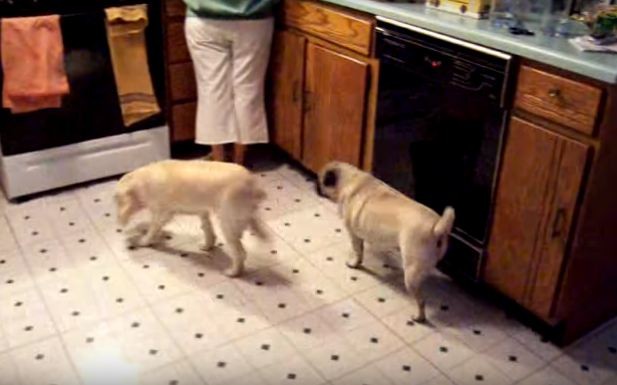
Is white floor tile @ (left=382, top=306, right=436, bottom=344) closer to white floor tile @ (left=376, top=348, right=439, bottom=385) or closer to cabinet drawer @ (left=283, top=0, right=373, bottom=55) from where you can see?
white floor tile @ (left=376, top=348, right=439, bottom=385)

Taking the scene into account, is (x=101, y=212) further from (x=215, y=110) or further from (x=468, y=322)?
(x=468, y=322)

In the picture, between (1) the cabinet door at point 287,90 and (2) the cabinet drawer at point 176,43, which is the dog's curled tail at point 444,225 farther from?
(2) the cabinet drawer at point 176,43

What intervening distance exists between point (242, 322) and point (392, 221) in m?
0.55

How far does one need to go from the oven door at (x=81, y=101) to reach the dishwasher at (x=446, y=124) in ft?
3.42

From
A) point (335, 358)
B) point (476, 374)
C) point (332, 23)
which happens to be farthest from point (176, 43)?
point (476, 374)

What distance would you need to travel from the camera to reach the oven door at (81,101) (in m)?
2.46

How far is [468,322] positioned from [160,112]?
60.4 inches

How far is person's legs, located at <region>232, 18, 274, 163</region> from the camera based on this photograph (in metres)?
2.61

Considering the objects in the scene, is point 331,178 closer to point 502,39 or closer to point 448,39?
point 448,39

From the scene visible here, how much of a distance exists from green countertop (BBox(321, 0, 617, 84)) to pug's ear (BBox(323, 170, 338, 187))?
0.53 meters

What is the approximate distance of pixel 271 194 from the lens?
2750mm

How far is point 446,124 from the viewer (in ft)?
6.67

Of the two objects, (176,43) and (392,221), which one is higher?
(176,43)

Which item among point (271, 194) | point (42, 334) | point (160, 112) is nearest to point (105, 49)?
point (160, 112)
